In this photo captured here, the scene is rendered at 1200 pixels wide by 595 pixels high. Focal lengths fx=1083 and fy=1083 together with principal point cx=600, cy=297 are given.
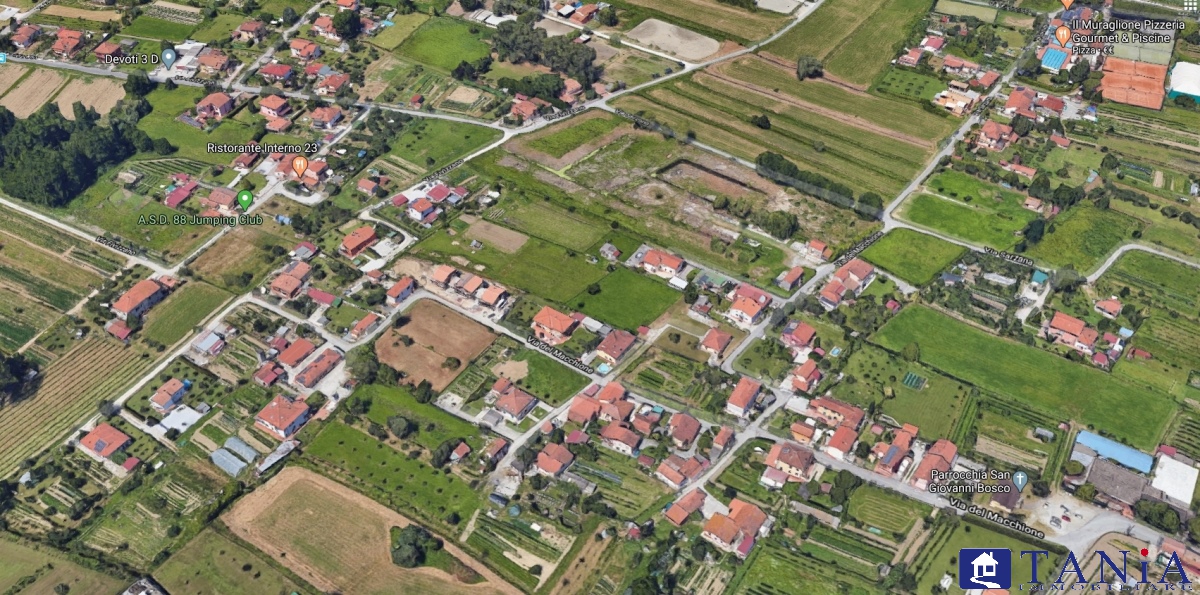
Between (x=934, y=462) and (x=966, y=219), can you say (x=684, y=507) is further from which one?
(x=966, y=219)

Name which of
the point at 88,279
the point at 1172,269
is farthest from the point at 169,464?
the point at 1172,269

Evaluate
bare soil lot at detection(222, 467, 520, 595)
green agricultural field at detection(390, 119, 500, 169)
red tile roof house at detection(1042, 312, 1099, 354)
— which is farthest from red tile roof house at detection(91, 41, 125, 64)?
red tile roof house at detection(1042, 312, 1099, 354)

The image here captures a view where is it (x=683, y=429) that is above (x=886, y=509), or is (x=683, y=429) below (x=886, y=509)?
above

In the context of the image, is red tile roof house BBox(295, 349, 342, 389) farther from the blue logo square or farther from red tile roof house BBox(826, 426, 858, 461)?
the blue logo square

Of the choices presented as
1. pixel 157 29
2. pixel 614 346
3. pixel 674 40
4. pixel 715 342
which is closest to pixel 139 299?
A: pixel 614 346

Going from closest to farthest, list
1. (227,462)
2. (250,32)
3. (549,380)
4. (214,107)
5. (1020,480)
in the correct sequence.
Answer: (1020,480), (227,462), (549,380), (214,107), (250,32)

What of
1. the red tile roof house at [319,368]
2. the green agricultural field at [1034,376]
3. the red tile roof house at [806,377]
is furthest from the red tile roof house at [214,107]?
the green agricultural field at [1034,376]

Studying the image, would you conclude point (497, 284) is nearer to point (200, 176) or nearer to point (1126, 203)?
point (200, 176)
